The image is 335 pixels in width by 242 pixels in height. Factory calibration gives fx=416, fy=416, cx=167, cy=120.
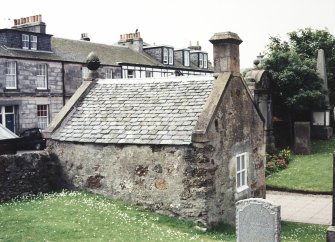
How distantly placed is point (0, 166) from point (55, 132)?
2.77 metres

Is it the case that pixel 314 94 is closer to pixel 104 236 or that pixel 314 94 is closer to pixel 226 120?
pixel 226 120

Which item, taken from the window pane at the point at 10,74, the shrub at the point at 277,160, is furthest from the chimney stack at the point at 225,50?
the window pane at the point at 10,74

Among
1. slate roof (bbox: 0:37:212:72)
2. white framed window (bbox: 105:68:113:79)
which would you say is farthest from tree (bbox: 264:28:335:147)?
slate roof (bbox: 0:37:212:72)

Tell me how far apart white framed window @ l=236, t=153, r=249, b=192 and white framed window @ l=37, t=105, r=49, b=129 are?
24706 millimetres

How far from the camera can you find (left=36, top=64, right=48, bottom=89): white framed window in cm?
3509

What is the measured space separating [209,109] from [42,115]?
26157mm

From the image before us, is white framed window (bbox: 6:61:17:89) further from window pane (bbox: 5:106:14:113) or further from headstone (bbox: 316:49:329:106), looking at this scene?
headstone (bbox: 316:49:329:106)

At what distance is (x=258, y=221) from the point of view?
9734mm

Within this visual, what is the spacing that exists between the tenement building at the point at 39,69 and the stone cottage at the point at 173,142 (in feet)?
63.8

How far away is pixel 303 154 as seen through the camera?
1093 inches

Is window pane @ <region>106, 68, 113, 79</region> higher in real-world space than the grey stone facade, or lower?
higher

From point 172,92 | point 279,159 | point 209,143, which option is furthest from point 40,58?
point 209,143

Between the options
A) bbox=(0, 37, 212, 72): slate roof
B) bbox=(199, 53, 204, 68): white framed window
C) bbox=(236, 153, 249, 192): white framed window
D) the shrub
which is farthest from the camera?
bbox=(199, 53, 204, 68): white framed window

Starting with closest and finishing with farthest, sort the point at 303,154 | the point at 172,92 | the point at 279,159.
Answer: the point at 172,92 → the point at 279,159 → the point at 303,154
